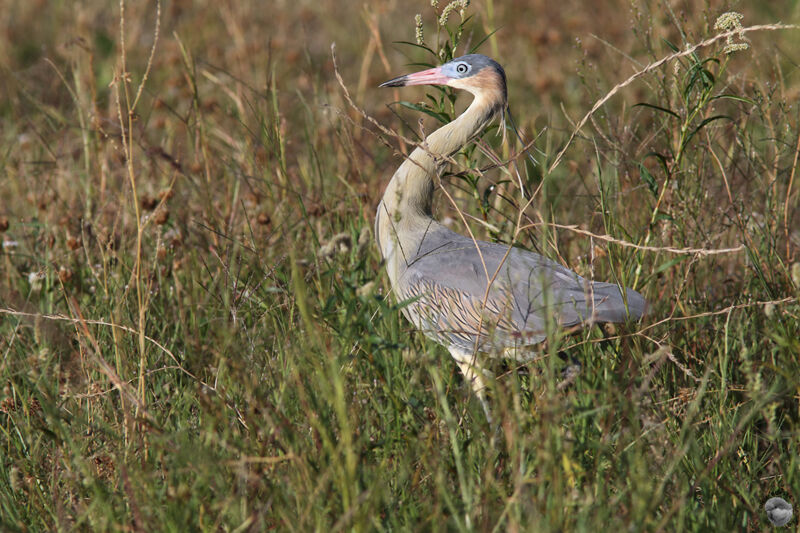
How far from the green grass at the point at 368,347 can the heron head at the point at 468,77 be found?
0.09 metres

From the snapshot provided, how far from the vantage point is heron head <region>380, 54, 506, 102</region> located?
295cm

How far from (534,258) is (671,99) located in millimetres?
941

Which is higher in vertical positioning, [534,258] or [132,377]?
[534,258]

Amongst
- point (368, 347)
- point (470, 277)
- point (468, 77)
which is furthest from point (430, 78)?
point (368, 347)

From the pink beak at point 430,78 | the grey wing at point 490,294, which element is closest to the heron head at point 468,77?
the pink beak at point 430,78

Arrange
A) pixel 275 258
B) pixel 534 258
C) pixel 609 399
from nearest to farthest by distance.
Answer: pixel 609 399
pixel 534 258
pixel 275 258

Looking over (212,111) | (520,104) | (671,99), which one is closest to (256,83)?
(212,111)

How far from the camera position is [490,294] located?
108 inches

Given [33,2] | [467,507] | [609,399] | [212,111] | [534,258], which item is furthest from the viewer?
[33,2]

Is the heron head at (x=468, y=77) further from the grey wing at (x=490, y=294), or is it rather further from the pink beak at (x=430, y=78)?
the grey wing at (x=490, y=294)

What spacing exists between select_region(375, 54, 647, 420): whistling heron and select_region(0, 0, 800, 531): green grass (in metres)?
0.09

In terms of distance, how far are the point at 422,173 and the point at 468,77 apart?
364mm

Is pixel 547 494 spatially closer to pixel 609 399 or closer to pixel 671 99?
pixel 609 399

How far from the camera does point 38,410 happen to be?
258cm
